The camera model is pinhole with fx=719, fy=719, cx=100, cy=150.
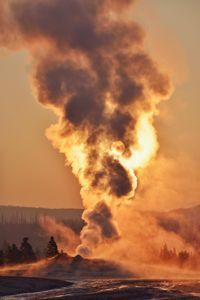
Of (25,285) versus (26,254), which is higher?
(26,254)

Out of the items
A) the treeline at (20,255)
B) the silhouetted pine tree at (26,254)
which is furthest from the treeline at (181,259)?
the silhouetted pine tree at (26,254)

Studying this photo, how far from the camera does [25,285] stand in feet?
389

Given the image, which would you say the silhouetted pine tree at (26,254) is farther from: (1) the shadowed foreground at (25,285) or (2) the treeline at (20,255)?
(1) the shadowed foreground at (25,285)

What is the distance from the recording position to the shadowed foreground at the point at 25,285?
113731 mm

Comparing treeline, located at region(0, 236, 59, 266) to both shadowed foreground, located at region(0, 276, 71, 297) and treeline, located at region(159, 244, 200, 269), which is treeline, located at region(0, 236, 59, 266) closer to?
treeline, located at region(159, 244, 200, 269)

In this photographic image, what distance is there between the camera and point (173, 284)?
11850 centimetres

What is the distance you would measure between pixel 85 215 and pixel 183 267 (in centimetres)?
→ 2551

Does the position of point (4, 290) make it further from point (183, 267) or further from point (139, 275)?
point (183, 267)

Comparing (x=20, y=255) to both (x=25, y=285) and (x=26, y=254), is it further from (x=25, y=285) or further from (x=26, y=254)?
(x=25, y=285)

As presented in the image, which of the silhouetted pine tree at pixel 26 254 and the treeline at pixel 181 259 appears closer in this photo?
the treeline at pixel 181 259

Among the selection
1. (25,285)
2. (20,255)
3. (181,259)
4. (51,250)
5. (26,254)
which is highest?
(51,250)

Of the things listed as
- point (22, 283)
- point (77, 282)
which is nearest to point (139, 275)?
point (77, 282)

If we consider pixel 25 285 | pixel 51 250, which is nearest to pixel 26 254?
pixel 51 250

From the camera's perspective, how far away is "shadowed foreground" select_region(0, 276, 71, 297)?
11373 centimetres
